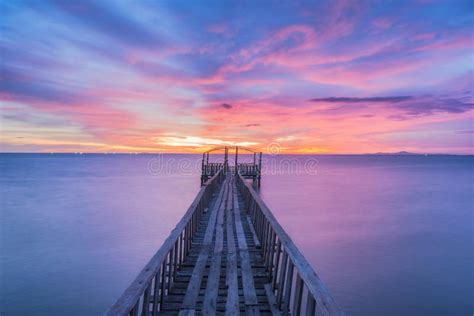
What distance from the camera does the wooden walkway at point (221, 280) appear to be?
16.7ft

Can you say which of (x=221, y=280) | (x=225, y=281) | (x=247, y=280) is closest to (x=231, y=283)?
(x=247, y=280)

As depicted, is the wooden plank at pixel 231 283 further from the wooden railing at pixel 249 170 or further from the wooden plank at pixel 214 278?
the wooden railing at pixel 249 170

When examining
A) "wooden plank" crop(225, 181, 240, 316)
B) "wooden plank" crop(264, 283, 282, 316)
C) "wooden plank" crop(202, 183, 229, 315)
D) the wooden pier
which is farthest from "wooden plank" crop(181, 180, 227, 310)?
"wooden plank" crop(264, 283, 282, 316)

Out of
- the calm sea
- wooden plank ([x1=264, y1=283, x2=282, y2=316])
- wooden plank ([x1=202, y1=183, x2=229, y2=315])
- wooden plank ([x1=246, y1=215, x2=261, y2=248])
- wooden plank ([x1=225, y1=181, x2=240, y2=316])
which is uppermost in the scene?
wooden plank ([x1=225, y1=181, x2=240, y2=316])

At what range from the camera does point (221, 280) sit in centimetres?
627

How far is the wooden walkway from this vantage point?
509cm

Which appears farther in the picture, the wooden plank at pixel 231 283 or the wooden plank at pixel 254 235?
the wooden plank at pixel 254 235

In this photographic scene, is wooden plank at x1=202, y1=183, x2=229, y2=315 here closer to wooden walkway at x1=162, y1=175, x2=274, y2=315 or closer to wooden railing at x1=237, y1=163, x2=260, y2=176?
wooden walkway at x1=162, y1=175, x2=274, y2=315

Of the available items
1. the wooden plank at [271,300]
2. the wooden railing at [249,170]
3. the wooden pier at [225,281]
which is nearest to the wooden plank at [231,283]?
the wooden pier at [225,281]

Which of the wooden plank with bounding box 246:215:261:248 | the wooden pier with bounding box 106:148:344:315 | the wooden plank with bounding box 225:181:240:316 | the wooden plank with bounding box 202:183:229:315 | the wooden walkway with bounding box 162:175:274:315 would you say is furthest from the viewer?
the wooden plank with bounding box 246:215:261:248

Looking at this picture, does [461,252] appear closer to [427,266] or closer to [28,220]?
[427,266]

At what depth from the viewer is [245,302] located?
520cm

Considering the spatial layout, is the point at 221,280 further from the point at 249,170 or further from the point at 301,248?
the point at 249,170

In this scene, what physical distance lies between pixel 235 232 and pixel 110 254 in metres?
9.92
